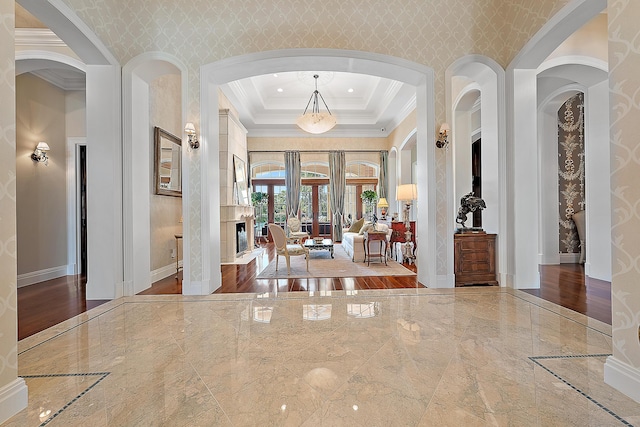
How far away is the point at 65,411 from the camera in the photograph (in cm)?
162

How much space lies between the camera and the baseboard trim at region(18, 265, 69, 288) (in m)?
4.53

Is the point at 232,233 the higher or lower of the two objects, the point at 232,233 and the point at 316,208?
the lower

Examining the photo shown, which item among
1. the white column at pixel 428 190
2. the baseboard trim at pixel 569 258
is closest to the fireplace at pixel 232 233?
the white column at pixel 428 190

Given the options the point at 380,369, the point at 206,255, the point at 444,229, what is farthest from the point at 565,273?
the point at 206,255

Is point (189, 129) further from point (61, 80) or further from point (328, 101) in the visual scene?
point (328, 101)

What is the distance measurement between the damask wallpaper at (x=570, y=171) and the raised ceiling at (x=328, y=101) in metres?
3.09

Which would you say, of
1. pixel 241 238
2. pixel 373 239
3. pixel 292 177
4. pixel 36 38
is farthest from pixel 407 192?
pixel 36 38

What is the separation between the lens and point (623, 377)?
1.76 meters

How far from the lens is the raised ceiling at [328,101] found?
7.12m

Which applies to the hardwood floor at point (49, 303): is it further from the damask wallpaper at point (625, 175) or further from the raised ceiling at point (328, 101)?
the raised ceiling at point (328, 101)

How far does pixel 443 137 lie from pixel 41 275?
630 centimetres

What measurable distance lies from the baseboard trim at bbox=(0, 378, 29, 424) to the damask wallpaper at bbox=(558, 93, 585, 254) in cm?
790

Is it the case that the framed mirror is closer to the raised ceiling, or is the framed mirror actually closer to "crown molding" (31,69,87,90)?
"crown molding" (31,69,87,90)

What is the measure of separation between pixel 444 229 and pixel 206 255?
3165 mm
